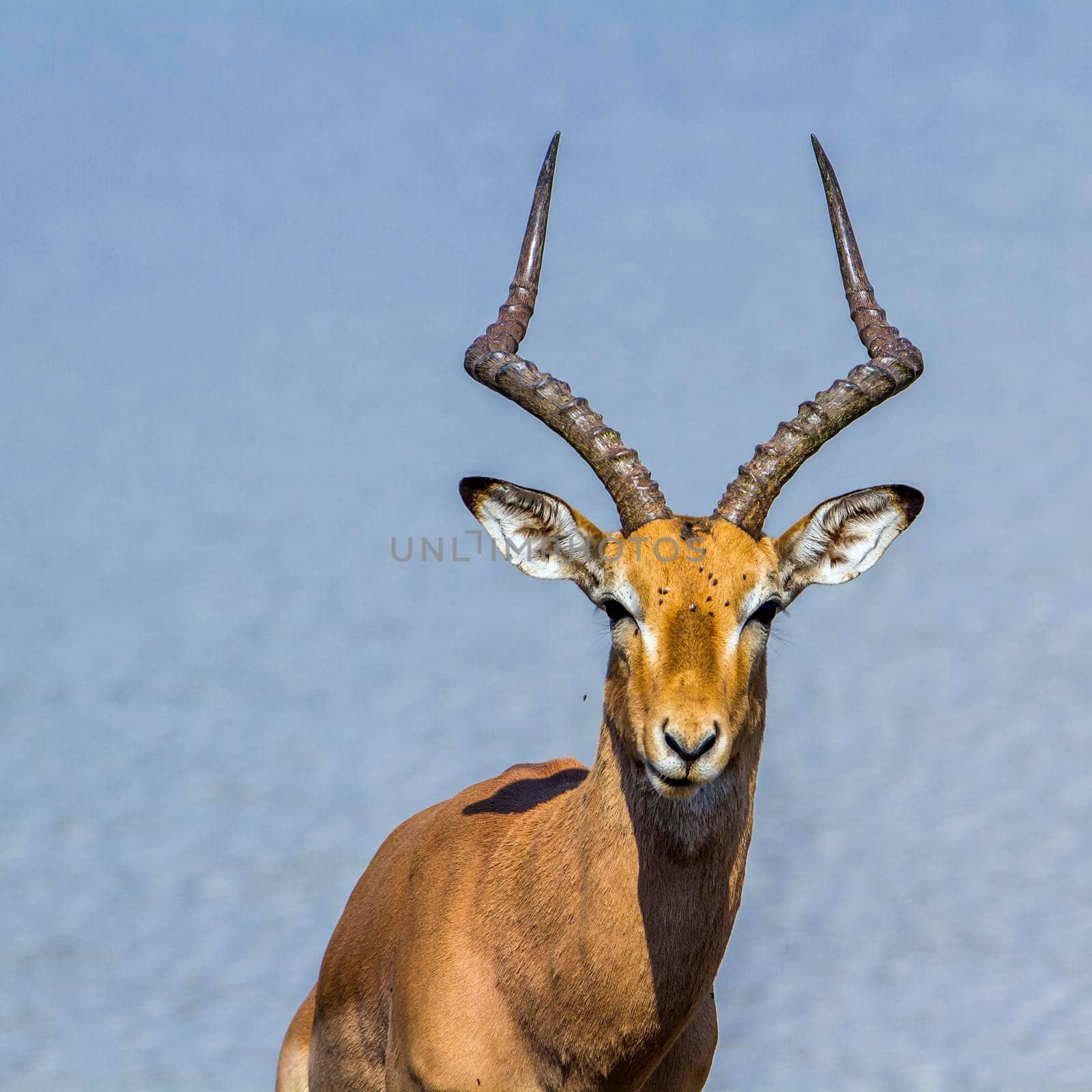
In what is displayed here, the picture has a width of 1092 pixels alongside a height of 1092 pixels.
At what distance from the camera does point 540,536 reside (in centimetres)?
799

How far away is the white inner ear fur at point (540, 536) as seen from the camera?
7.77 meters

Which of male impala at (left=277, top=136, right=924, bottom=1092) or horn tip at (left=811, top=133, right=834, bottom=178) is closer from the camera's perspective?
male impala at (left=277, top=136, right=924, bottom=1092)

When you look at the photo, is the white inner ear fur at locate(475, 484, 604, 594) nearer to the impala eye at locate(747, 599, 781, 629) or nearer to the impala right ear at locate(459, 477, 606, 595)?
the impala right ear at locate(459, 477, 606, 595)

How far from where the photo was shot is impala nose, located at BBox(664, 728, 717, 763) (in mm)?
6488

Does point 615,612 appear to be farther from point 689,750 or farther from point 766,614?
point 689,750

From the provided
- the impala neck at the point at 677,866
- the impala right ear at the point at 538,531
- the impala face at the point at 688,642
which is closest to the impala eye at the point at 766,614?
the impala face at the point at 688,642

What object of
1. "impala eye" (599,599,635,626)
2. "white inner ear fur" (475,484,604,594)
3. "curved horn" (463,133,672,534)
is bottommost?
"impala eye" (599,599,635,626)

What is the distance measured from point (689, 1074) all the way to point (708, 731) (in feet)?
8.40

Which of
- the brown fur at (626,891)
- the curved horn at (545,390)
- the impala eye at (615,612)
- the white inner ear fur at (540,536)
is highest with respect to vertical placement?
the curved horn at (545,390)

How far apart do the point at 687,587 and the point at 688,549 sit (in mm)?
257

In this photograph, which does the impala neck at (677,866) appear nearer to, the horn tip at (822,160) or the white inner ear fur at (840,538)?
the white inner ear fur at (840,538)

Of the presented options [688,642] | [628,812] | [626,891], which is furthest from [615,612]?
[626,891]

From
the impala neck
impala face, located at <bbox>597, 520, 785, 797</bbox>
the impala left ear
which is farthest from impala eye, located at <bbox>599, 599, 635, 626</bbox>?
the impala left ear

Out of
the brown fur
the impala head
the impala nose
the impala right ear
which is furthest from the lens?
the impala right ear
